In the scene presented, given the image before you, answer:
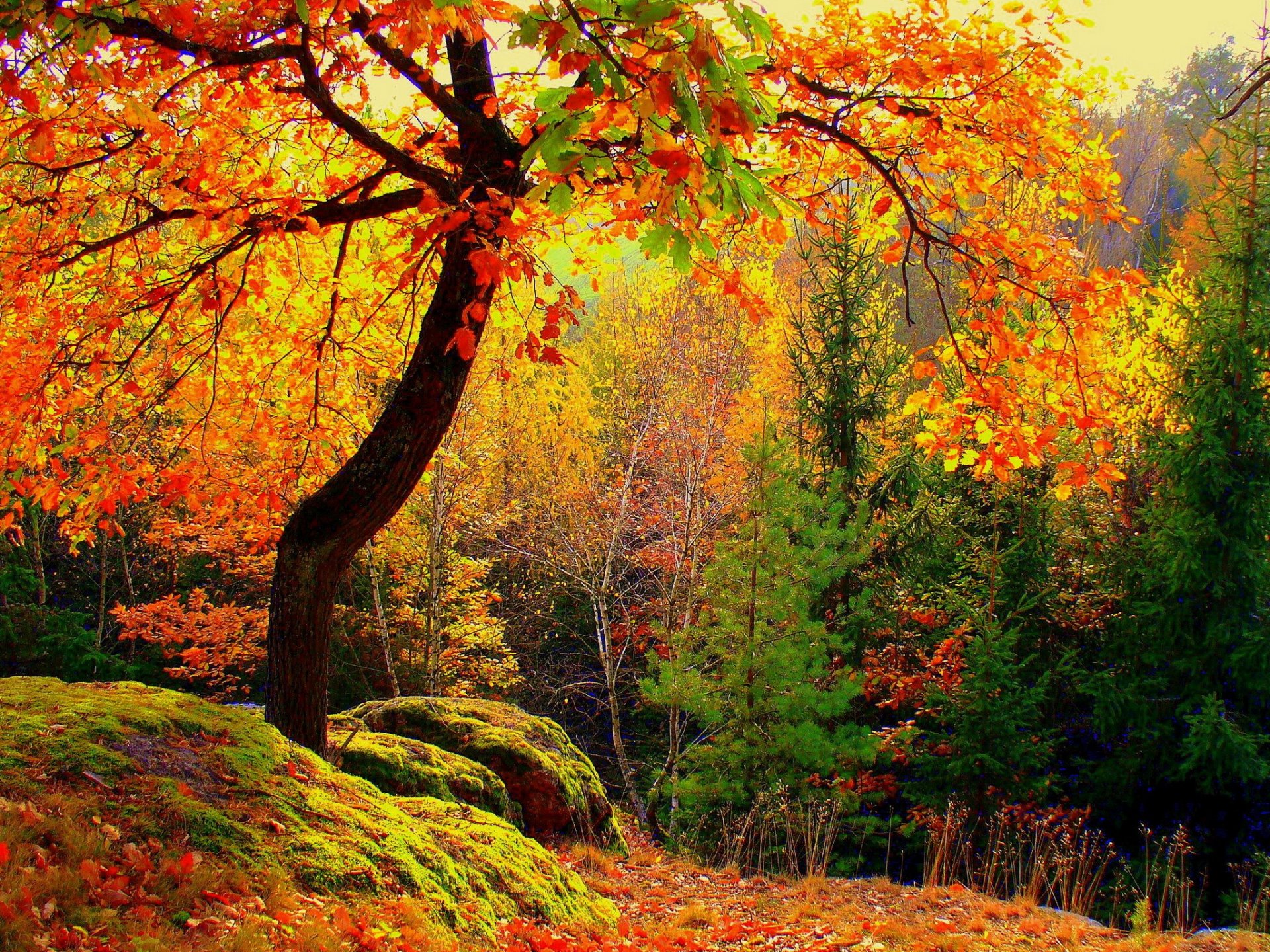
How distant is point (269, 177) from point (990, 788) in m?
7.81

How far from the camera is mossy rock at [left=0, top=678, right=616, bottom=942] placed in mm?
2770

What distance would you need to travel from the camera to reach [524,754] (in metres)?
6.36

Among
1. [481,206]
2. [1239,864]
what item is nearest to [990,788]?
[1239,864]

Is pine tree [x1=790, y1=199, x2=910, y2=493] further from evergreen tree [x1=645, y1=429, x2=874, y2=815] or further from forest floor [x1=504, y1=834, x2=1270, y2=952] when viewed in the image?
forest floor [x1=504, y1=834, x2=1270, y2=952]

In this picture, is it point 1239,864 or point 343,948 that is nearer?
point 343,948

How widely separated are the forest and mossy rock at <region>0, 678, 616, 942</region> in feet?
0.07

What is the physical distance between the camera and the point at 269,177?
4789 mm

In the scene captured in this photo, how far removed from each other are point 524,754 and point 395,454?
323cm

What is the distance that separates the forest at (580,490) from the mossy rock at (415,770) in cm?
4

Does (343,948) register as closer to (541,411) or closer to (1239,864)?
(1239,864)

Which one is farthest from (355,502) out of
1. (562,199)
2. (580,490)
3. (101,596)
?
(101,596)

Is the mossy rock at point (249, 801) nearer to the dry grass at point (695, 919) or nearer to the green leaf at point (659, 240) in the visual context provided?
the dry grass at point (695, 919)

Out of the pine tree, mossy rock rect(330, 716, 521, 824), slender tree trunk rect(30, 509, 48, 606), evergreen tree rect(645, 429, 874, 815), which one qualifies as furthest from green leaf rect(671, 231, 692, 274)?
slender tree trunk rect(30, 509, 48, 606)

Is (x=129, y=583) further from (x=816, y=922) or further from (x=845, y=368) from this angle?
(x=816, y=922)
